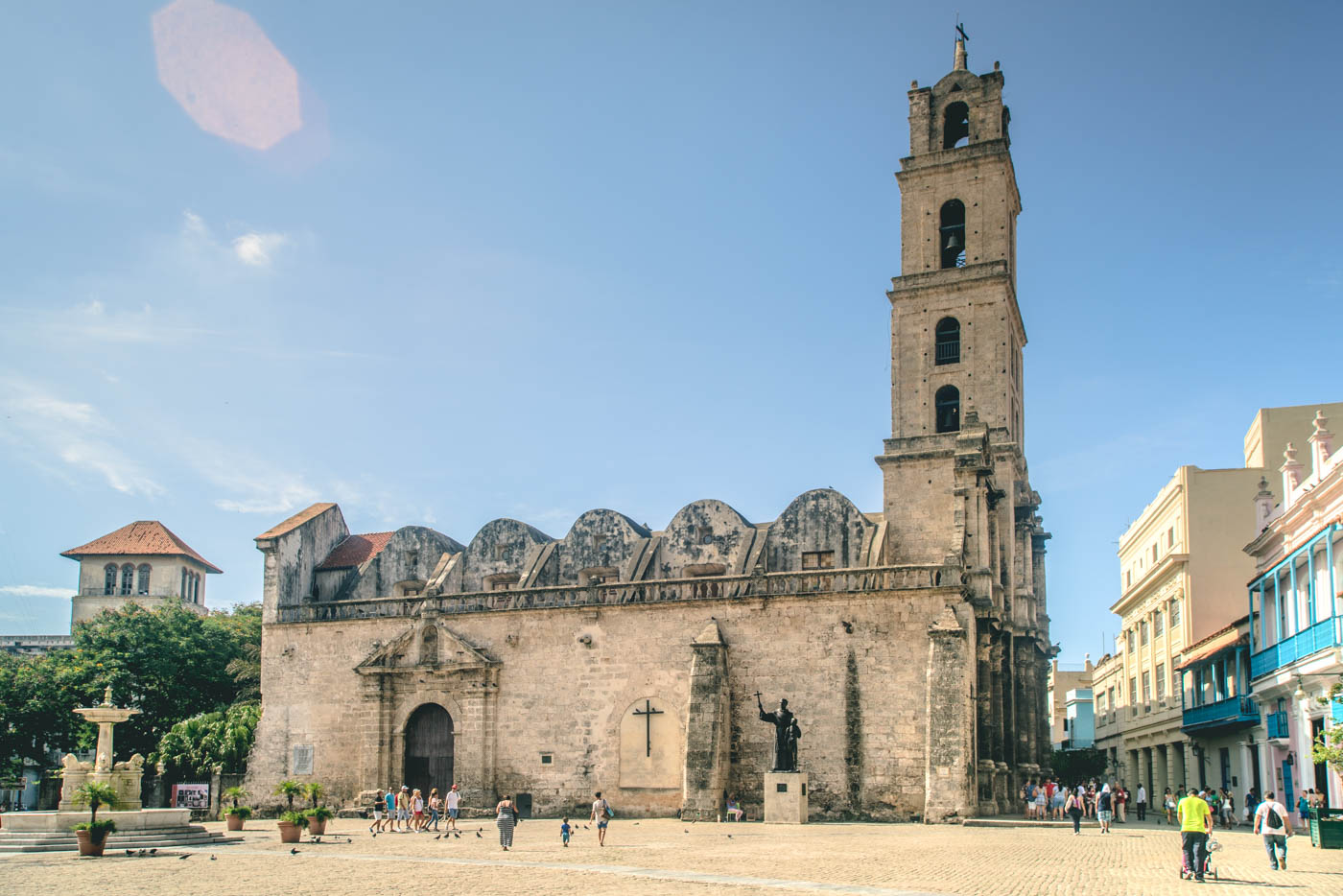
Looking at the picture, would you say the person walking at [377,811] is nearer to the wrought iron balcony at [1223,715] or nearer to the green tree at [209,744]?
the green tree at [209,744]

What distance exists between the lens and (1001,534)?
35469 mm

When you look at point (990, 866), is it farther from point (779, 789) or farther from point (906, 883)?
point (779, 789)

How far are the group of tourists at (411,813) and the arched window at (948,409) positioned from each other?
57.5ft

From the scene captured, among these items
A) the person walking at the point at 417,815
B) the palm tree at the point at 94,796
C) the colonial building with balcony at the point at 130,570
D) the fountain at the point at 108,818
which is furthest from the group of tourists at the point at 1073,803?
the colonial building with balcony at the point at 130,570

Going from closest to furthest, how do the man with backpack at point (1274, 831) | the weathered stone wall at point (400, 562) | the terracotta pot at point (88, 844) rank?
the man with backpack at point (1274, 831) → the terracotta pot at point (88, 844) → the weathered stone wall at point (400, 562)

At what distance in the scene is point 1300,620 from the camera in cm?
2622

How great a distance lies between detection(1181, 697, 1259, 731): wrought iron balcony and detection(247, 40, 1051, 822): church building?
465 cm

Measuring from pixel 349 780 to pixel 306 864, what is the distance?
15.9 m

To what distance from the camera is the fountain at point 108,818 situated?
70.2 feet

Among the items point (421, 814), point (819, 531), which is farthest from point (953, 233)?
point (421, 814)

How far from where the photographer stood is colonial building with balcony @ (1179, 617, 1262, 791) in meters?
32.4

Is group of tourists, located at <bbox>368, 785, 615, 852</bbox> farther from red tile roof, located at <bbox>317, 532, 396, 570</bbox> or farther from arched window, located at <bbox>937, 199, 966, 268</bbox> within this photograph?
arched window, located at <bbox>937, 199, 966, 268</bbox>

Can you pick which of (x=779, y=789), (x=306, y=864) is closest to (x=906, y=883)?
(x=306, y=864)

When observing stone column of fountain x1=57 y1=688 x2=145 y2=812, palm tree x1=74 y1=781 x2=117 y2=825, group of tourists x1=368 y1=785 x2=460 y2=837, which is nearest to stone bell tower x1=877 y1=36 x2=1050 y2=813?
group of tourists x1=368 y1=785 x2=460 y2=837
